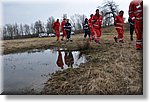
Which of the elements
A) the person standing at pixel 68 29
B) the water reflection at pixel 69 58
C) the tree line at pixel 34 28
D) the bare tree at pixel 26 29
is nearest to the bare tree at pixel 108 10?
the tree line at pixel 34 28

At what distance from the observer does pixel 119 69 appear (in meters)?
2.75

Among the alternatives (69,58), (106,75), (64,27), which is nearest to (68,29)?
(64,27)

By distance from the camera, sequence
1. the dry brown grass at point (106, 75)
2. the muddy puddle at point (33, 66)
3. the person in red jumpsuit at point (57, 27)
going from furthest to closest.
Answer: the person in red jumpsuit at point (57, 27)
the muddy puddle at point (33, 66)
the dry brown grass at point (106, 75)

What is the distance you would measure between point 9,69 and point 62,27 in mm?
667

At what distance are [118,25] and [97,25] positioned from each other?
21 centimetres

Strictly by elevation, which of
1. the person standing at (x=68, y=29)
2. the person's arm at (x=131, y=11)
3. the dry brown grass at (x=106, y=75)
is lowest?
the dry brown grass at (x=106, y=75)

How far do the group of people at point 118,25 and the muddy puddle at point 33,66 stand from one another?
21 centimetres

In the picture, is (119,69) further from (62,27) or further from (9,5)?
(9,5)

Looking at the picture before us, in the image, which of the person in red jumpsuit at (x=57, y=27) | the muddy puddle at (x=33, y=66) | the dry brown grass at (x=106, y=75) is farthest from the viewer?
the person in red jumpsuit at (x=57, y=27)

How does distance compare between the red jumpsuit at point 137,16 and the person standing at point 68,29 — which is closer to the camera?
the red jumpsuit at point 137,16

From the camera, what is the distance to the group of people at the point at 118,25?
272cm

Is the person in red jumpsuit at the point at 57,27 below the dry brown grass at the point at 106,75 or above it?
above

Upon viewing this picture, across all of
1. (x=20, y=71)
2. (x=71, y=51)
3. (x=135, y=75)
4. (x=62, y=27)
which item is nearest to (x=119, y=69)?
(x=135, y=75)

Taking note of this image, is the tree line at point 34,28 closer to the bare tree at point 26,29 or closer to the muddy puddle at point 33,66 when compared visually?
the bare tree at point 26,29
